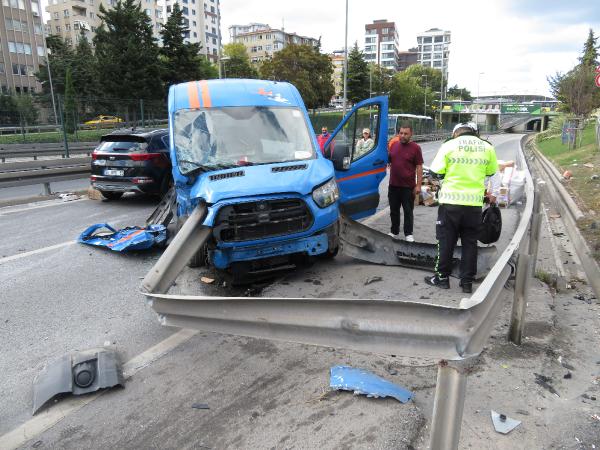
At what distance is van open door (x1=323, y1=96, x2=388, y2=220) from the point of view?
21.9 feet

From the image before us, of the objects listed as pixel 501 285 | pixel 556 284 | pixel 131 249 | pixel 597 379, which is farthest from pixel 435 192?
pixel 501 285

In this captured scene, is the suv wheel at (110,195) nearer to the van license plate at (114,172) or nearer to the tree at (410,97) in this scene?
the van license plate at (114,172)

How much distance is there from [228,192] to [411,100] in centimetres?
7707

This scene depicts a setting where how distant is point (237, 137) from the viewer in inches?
222

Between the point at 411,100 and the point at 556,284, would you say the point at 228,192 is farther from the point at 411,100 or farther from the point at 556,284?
the point at 411,100

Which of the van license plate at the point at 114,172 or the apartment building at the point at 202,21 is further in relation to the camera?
the apartment building at the point at 202,21

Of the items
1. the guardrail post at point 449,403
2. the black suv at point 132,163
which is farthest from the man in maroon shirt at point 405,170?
the black suv at point 132,163

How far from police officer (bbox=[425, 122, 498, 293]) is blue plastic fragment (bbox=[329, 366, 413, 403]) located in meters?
2.10

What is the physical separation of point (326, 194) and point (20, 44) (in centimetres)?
7598

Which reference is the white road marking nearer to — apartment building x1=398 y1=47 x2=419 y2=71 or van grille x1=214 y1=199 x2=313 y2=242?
van grille x1=214 y1=199 x2=313 y2=242

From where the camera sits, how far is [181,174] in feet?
17.4

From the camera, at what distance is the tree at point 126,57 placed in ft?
126

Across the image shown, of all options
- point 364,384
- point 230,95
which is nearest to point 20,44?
point 230,95

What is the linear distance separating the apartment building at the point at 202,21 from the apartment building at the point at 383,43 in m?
61.2
